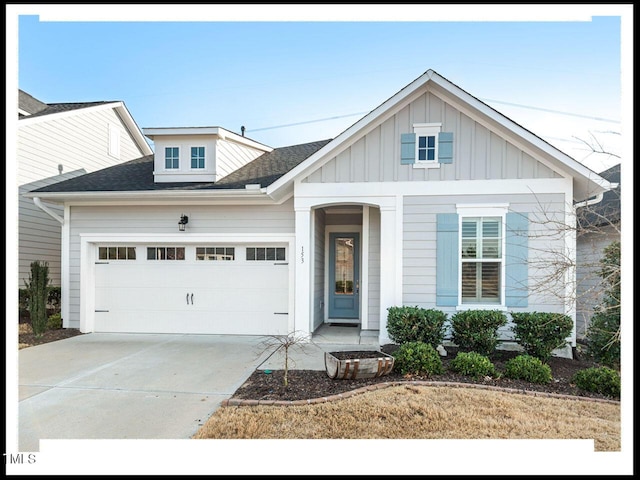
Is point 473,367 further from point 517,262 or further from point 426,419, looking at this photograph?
point 517,262

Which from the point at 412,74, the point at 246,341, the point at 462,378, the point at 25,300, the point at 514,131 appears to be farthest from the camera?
the point at 25,300

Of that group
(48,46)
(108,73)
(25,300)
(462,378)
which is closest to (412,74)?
(462,378)

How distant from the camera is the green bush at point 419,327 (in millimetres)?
6496

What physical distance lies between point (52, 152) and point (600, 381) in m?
12.9

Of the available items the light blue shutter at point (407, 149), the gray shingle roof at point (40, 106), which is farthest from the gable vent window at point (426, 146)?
the gray shingle roof at point (40, 106)

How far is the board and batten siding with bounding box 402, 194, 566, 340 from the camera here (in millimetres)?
7090

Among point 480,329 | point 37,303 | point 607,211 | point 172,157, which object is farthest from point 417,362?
point 37,303

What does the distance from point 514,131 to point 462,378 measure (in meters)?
4.17

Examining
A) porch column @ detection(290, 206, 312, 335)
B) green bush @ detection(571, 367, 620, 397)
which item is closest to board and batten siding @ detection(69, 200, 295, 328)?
porch column @ detection(290, 206, 312, 335)

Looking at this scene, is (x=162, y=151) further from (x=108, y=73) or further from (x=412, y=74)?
(x=412, y=74)

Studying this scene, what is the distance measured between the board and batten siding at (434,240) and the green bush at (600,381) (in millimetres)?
1968

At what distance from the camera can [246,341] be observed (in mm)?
8078

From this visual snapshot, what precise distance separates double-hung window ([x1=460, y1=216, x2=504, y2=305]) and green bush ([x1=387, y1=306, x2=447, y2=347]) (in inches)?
42.2

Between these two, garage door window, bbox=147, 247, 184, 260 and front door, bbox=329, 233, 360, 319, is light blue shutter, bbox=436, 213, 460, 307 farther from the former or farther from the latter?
garage door window, bbox=147, 247, 184, 260
